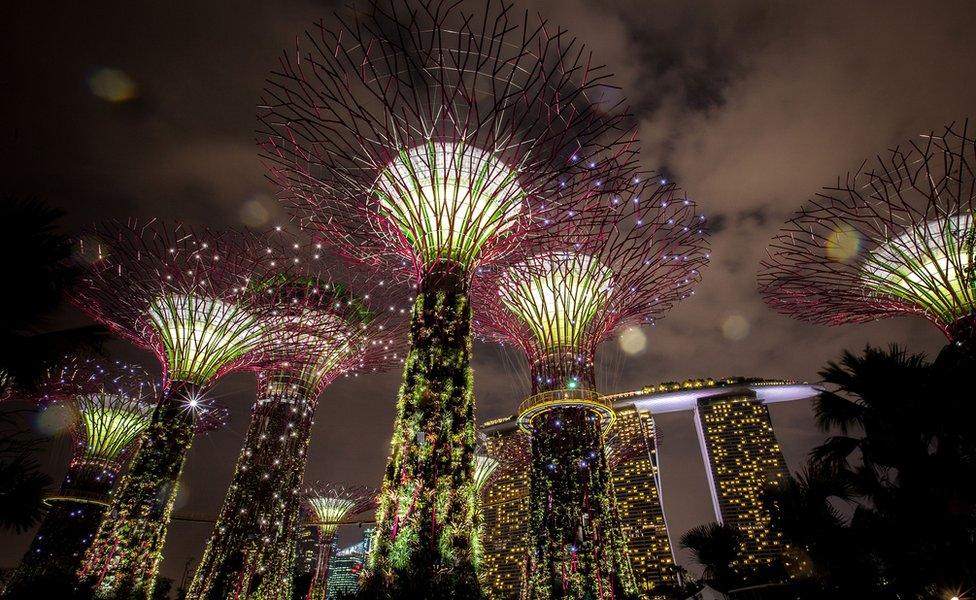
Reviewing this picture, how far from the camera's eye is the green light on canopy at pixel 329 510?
1452 inches

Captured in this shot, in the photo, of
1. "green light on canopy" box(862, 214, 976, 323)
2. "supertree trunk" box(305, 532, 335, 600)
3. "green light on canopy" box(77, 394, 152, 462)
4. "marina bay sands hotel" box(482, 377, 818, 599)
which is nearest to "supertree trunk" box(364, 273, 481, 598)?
"green light on canopy" box(862, 214, 976, 323)

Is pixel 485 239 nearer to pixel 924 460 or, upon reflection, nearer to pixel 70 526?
pixel 924 460

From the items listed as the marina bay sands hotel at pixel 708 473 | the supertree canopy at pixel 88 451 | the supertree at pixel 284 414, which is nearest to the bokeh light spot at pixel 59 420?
the supertree canopy at pixel 88 451

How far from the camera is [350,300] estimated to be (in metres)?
21.3

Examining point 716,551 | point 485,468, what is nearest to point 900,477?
point 716,551

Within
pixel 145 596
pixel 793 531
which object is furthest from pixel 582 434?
pixel 145 596

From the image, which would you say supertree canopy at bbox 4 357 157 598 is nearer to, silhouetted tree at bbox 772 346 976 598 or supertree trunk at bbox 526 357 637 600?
supertree trunk at bbox 526 357 637 600

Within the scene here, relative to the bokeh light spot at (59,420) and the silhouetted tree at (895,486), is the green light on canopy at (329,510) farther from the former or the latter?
the silhouetted tree at (895,486)

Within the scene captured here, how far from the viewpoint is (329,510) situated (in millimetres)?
37250

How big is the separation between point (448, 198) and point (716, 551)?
13289 millimetres

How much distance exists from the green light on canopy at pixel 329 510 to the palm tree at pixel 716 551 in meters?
27.4

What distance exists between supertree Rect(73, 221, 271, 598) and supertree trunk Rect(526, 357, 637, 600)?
1143 centimetres

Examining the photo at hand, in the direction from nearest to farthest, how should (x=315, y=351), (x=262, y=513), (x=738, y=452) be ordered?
(x=262, y=513) → (x=315, y=351) → (x=738, y=452)

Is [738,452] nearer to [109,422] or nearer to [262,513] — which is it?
[262,513]
